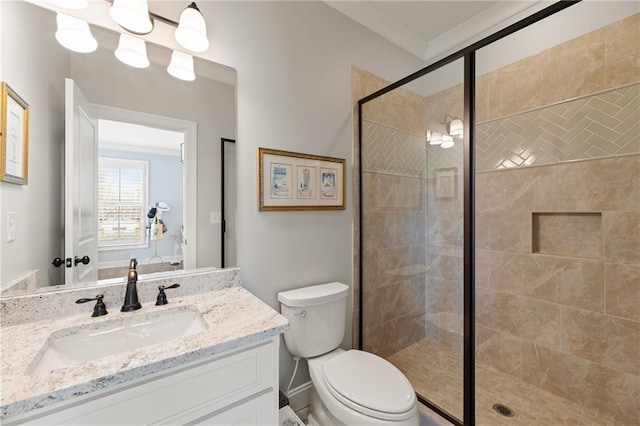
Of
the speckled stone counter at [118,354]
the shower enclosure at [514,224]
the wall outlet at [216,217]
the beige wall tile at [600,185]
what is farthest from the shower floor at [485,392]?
the wall outlet at [216,217]

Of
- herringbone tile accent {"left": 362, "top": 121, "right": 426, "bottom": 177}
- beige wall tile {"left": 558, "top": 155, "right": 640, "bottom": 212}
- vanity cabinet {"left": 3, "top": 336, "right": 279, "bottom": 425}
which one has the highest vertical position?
herringbone tile accent {"left": 362, "top": 121, "right": 426, "bottom": 177}

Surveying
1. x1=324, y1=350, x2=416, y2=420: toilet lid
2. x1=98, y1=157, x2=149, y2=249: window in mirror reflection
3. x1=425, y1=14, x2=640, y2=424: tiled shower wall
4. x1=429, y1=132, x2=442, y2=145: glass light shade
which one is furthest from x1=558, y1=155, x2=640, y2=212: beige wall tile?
x1=98, y1=157, x2=149, y2=249: window in mirror reflection

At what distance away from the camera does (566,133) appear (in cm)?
168

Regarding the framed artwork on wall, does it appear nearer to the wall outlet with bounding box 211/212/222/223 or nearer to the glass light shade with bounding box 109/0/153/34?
the wall outlet with bounding box 211/212/222/223

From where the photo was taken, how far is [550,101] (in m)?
1.74

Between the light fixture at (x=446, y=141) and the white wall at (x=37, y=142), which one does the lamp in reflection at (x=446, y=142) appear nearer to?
the light fixture at (x=446, y=141)

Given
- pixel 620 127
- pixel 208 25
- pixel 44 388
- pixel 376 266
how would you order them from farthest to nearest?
pixel 376 266, pixel 620 127, pixel 208 25, pixel 44 388

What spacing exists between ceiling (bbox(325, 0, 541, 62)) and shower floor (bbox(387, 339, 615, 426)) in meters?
2.28

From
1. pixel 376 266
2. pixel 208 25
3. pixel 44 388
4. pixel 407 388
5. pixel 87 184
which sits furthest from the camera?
pixel 376 266

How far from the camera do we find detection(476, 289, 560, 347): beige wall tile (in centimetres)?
174

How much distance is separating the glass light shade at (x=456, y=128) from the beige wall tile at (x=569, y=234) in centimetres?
80

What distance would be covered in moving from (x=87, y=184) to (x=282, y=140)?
91 centimetres

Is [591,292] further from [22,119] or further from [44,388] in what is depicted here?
[22,119]

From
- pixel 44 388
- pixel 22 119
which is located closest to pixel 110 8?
pixel 22 119
